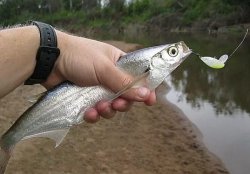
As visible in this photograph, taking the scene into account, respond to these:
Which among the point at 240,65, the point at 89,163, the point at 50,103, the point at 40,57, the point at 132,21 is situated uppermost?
the point at 40,57

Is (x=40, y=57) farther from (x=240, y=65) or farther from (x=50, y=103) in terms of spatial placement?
(x=240, y=65)

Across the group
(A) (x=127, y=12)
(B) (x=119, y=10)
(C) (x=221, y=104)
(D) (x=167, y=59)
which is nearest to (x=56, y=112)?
(D) (x=167, y=59)

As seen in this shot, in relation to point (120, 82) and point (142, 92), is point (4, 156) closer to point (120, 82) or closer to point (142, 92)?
point (120, 82)

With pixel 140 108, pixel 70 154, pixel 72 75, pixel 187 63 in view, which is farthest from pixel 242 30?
pixel 72 75

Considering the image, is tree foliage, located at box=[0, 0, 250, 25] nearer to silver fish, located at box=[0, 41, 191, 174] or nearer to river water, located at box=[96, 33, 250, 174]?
river water, located at box=[96, 33, 250, 174]

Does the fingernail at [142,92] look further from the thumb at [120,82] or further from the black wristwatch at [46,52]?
the black wristwatch at [46,52]

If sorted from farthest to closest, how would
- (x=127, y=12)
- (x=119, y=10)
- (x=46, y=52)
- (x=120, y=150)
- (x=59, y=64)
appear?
(x=119, y=10) < (x=127, y=12) < (x=120, y=150) < (x=59, y=64) < (x=46, y=52)
